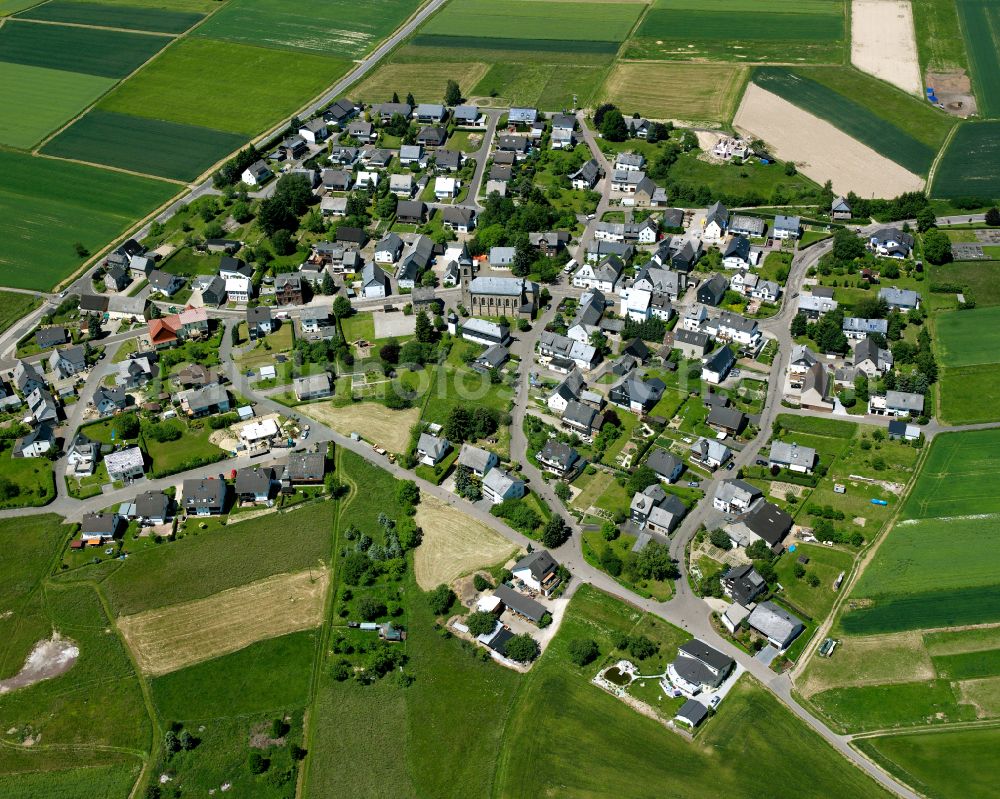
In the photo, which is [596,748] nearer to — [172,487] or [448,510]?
[448,510]

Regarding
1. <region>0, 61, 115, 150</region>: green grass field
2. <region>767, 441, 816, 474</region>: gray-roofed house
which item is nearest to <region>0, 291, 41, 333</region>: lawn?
<region>0, 61, 115, 150</region>: green grass field

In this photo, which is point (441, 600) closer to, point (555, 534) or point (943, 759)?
point (555, 534)

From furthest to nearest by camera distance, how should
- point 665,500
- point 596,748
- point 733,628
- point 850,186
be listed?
point 850,186 < point 665,500 < point 733,628 < point 596,748

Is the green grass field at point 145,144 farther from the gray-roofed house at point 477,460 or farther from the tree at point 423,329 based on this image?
the gray-roofed house at point 477,460

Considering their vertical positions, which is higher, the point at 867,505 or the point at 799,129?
the point at 799,129

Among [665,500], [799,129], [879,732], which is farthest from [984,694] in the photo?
[799,129]

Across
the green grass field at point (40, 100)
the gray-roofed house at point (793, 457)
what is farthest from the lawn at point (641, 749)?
the green grass field at point (40, 100)

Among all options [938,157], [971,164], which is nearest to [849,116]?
[938,157]

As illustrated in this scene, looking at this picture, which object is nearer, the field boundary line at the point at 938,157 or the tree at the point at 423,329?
the tree at the point at 423,329
